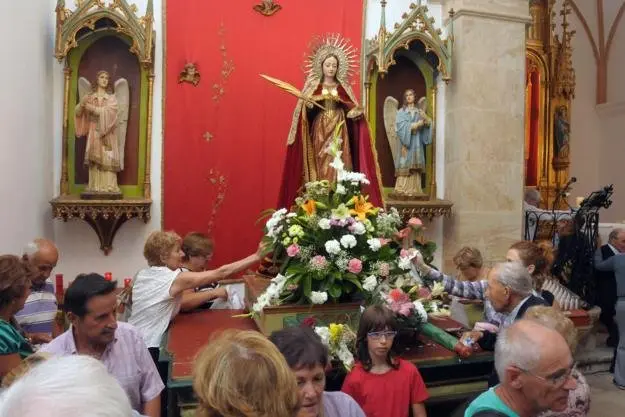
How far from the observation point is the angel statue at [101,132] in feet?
20.3

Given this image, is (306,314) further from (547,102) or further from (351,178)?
(547,102)

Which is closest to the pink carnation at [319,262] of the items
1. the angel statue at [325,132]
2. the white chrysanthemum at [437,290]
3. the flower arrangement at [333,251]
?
the flower arrangement at [333,251]

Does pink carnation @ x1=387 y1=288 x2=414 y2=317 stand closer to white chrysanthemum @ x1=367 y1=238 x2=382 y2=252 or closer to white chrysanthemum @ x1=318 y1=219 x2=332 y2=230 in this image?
white chrysanthemum @ x1=367 y1=238 x2=382 y2=252

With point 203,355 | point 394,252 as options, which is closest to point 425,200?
point 394,252

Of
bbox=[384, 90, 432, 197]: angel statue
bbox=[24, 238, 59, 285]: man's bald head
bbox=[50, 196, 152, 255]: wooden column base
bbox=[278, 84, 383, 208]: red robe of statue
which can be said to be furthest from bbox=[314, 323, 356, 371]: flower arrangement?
bbox=[384, 90, 432, 197]: angel statue

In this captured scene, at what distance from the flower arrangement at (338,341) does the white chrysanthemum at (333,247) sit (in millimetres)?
419

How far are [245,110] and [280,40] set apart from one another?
1022mm

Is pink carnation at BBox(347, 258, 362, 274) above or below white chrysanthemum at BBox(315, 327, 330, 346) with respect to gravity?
above

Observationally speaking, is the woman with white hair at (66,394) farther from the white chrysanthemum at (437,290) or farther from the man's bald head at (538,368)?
the white chrysanthemum at (437,290)

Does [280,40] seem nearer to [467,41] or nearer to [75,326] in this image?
[467,41]

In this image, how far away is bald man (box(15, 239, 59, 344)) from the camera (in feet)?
10.8

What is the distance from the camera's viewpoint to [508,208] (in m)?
7.44

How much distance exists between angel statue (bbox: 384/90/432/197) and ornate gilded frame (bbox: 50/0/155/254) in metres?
3.12

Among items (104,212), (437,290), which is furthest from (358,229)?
(104,212)
